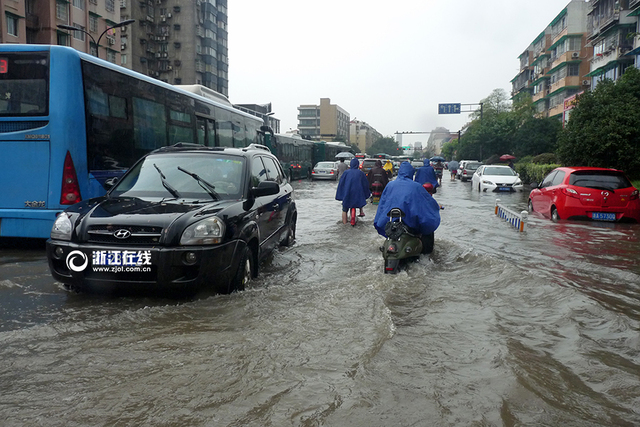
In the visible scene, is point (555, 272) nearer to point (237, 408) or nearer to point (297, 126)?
point (237, 408)

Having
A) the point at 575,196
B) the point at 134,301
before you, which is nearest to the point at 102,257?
the point at 134,301

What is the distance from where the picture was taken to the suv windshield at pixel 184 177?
6.10 meters

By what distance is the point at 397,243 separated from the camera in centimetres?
685

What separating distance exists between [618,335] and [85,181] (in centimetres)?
711

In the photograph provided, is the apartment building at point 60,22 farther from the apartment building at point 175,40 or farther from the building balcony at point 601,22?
the building balcony at point 601,22

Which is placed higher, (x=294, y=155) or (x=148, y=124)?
(x=294, y=155)

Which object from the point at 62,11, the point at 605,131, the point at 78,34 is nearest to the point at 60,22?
the point at 62,11

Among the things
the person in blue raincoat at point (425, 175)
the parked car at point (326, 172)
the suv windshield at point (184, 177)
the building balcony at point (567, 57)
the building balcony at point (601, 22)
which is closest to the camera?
the suv windshield at point (184, 177)

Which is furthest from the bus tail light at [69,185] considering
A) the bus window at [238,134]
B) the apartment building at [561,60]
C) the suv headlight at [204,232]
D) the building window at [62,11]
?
the apartment building at [561,60]

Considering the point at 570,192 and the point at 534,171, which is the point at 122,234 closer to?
the point at 570,192

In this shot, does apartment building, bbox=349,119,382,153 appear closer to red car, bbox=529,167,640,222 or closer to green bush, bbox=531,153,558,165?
green bush, bbox=531,153,558,165

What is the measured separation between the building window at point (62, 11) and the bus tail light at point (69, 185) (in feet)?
116

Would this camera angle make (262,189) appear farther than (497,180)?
No

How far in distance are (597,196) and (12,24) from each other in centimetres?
3425
